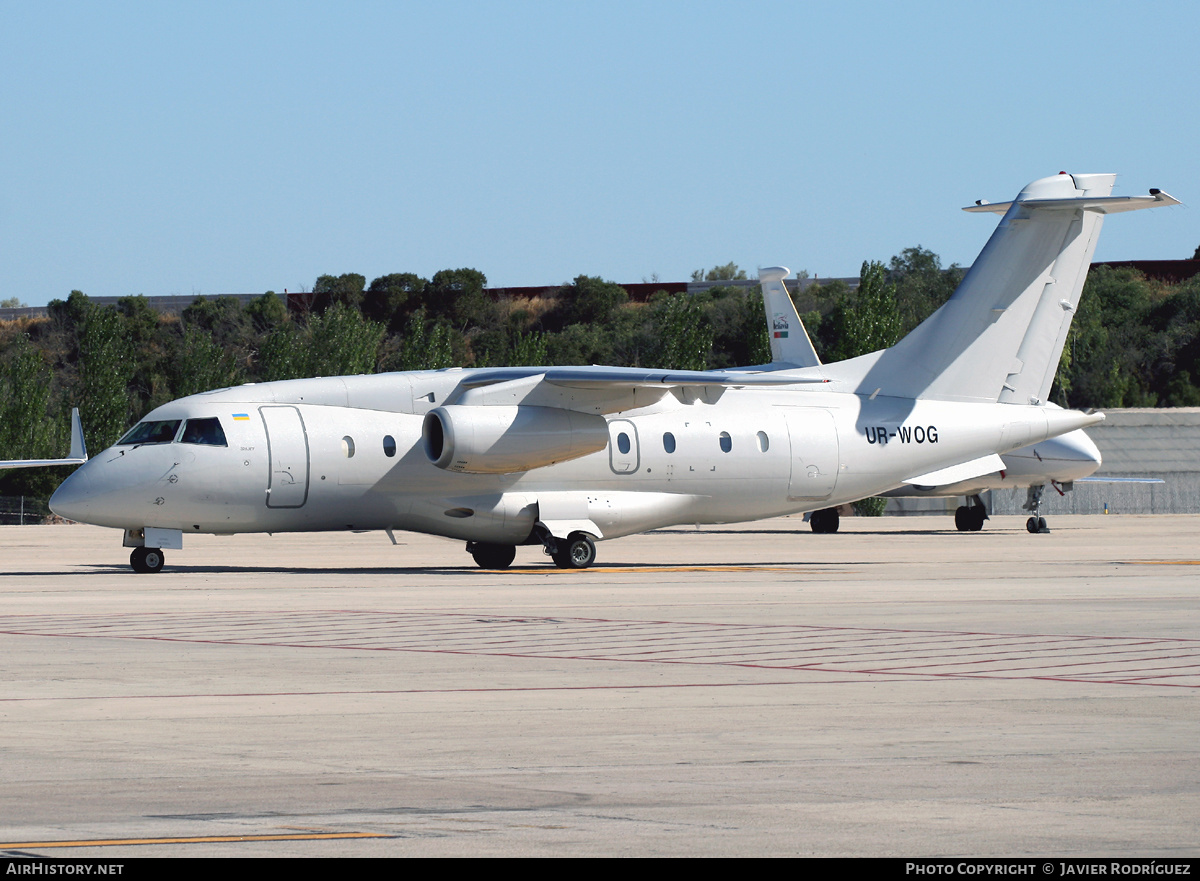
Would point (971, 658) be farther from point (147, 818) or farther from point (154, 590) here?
point (154, 590)

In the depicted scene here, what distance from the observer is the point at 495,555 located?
3322 cm

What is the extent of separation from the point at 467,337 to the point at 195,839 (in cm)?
10985

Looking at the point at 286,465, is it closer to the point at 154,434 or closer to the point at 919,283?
the point at 154,434

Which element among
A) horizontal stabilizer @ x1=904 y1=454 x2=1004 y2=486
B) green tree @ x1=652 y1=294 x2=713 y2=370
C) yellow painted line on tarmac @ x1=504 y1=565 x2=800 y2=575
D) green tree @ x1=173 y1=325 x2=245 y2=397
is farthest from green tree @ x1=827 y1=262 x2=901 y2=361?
yellow painted line on tarmac @ x1=504 y1=565 x2=800 y2=575

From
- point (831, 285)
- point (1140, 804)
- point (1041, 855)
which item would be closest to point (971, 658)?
point (1140, 804)

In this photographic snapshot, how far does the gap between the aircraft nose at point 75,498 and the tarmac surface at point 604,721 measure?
13.0 ft

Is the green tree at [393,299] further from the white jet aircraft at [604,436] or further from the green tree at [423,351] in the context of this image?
the white jet aircraft at [604,436]

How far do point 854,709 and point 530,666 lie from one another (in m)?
3.78

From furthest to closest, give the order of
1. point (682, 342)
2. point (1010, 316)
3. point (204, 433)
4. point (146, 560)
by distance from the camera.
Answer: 1. point (682, 342)
2. point (1010, 316)
3. point (146, 560)
4. point (204, 433)

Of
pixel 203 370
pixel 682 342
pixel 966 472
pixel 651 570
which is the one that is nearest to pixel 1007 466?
pixel 966 472

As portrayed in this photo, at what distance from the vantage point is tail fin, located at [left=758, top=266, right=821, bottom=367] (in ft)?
183

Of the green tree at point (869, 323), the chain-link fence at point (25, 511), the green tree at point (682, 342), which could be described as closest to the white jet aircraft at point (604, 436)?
the green tree at point (869, 323)

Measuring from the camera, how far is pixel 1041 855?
716 cm

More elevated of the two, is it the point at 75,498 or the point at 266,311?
the point at 266,311
